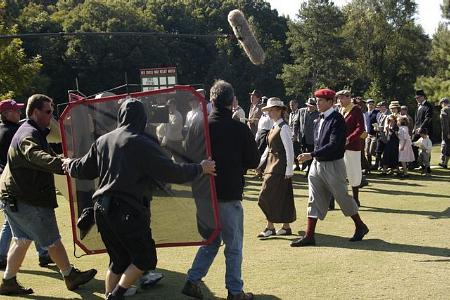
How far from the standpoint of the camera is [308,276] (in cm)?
662

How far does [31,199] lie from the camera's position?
6.05 m

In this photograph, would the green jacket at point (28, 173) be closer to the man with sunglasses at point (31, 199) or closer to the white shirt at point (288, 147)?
the man with sunglasses at point (31, 199)

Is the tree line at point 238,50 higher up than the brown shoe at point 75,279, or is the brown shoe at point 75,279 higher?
the tree line at point 238,50

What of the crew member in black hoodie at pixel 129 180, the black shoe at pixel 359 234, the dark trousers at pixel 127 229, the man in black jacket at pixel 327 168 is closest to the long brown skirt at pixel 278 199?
the man in black jacket at pixel 327 168

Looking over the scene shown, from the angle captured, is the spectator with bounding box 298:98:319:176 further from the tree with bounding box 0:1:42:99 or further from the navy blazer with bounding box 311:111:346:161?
the tree with bounding box 0:1:42:99

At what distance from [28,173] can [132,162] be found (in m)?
1.56

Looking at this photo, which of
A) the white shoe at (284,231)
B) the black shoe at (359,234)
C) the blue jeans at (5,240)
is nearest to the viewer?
the blue jeans at (5,240)

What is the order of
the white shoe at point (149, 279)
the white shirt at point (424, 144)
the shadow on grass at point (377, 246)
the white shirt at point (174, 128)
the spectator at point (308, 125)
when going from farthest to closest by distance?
the white shirt at point (424, 144)
the spectator at point (308, 125)
the shadow on grass at point (377, 246)
the white shoe at point (149, 279)
the white shirt at point (174, 128)

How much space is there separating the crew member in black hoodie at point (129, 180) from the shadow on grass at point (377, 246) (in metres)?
3.49

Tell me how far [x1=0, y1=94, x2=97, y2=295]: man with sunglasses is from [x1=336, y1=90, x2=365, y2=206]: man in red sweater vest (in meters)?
5.48

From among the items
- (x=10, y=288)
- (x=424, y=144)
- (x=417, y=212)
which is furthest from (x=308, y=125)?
(x=10, y=288)

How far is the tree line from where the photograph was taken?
55375 mm

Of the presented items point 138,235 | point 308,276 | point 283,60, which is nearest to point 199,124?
point 138,235

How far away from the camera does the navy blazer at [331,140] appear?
26.4 ft
